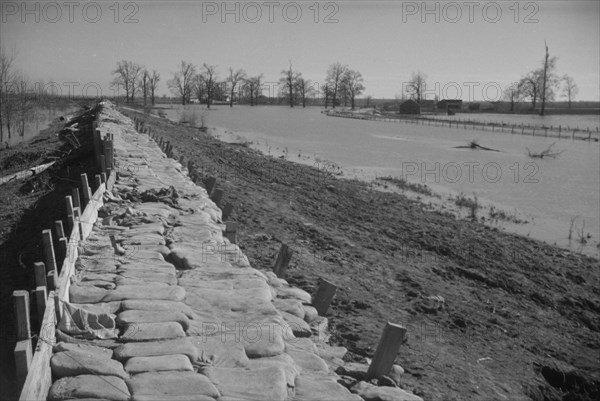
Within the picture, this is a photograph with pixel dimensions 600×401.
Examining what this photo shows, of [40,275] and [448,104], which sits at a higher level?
[448,104]

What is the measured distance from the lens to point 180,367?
14.2 feet

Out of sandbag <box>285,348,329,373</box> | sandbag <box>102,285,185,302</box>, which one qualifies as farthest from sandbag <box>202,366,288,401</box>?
sandbag <box>102,285,185,302</box>

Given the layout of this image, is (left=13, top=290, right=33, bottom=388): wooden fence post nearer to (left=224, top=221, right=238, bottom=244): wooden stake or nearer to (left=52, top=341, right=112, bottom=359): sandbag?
(left=52, top=341, right=112, bottom=359): sandbag

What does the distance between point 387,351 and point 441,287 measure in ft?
17.7

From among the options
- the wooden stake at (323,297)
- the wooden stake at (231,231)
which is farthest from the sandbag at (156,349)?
the wooden stake at (231,231)

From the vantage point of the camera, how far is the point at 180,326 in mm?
4922

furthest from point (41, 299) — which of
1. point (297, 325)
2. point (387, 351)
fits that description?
point (387, 351)

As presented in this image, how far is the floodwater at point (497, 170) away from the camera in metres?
17.9

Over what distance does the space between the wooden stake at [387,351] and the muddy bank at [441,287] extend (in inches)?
38.9

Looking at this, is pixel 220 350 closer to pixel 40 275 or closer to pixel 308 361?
pixel 308 361

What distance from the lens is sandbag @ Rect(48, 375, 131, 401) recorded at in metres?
3.80

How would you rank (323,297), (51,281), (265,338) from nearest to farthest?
(51,281)
(265,338)
(323,297)

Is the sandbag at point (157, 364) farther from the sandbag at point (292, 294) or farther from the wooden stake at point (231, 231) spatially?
the wooden stake at point (231, 231)

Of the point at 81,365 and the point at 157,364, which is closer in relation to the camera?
the point at 81,365
